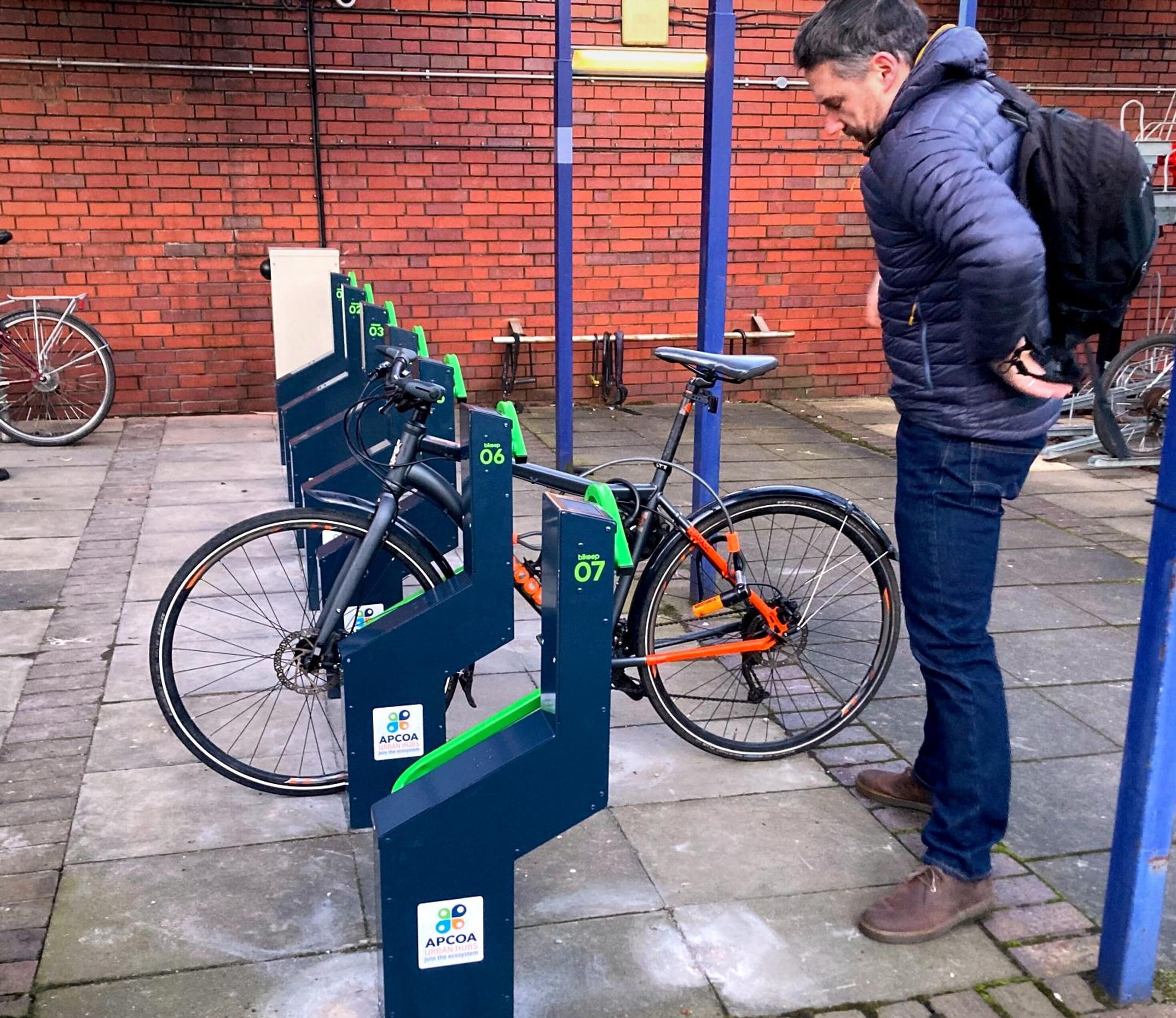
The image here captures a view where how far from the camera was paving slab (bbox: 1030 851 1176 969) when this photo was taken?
2693 millimetres

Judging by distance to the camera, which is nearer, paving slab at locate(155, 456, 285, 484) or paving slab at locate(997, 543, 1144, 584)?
paving slab at locate(997, 543, 1144, 584)

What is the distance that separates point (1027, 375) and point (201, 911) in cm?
218

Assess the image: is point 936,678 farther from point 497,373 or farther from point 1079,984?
point 497,373

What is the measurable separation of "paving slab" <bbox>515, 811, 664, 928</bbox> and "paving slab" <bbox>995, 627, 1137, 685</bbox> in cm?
176

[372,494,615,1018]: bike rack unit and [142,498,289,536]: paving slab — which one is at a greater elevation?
[372,494,615,1018]: bike rack unit

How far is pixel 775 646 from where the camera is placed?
3.44 m

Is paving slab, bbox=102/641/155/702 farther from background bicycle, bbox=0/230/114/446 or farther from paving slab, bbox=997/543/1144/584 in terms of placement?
background bicycle, bbox=0/230/114/446

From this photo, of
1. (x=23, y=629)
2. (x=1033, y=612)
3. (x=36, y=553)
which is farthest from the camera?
(x=36, y=553)

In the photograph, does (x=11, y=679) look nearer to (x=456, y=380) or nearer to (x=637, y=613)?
(x=456, y=380)

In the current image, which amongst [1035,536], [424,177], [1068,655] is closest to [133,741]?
[1068,655]

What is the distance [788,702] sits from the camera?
3846 mm

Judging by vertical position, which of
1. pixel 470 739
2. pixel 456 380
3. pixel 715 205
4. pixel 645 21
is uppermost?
pixel 645 21

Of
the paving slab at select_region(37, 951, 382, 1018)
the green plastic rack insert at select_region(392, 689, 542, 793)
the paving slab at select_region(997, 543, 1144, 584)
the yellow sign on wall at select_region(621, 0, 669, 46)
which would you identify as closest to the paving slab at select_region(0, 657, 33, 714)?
the paving slab at select_region(37, 951, 382, 1018)

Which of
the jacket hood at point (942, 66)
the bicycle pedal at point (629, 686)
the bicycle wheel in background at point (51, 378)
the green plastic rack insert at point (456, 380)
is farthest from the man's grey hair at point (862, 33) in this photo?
the bicycle wheel in background at point (51, 378)
